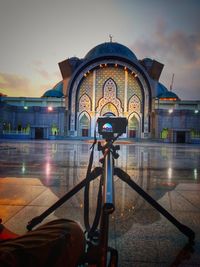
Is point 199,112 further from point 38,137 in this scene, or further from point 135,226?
point 135,226

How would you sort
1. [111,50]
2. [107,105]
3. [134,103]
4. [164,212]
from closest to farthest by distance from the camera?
[164,212] < [107,105] < [134,103] < [111,50]

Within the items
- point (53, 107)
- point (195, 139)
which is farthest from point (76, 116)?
point (195, 139)

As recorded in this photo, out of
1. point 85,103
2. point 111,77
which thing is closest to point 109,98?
point 111,77

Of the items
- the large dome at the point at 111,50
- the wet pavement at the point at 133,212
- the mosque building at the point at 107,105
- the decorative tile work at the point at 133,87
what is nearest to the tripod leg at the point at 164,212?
the wet pavement at the point at 133,212

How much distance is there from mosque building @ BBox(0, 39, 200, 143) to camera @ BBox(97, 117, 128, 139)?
104ft

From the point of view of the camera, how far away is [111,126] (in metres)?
1.70

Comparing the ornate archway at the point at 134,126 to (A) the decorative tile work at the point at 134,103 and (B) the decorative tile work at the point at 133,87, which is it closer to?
(A) the decorative tile work at the point at 134,103

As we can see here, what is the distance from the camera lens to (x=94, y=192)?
3.34m

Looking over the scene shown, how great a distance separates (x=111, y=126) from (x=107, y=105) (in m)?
33.8

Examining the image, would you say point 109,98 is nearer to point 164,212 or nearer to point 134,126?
point 134,126

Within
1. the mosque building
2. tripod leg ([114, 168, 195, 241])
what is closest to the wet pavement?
tripod leg ([114, 168, 195, 241])

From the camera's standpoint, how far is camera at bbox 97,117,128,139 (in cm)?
167

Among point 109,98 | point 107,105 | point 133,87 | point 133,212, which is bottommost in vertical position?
point 133,212

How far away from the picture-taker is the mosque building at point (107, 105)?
111ft
